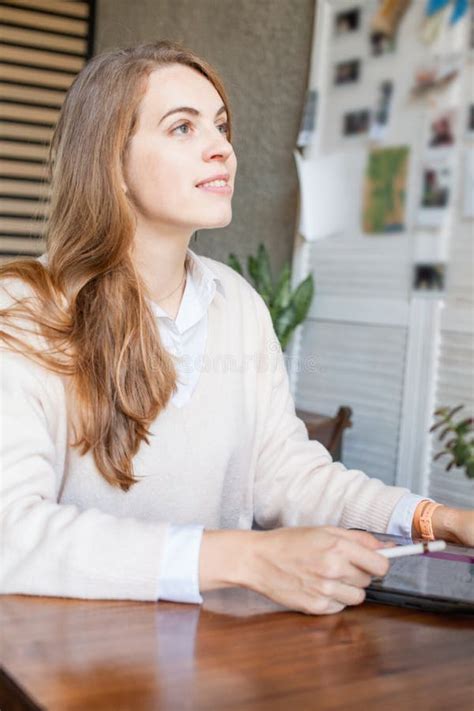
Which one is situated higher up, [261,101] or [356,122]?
[261,101]

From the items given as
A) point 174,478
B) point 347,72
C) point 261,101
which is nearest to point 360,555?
point 174,478

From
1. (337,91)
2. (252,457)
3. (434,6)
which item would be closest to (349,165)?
(337,91)

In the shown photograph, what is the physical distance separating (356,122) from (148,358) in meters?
2.01

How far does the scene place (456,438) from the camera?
265 cm

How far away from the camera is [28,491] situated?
1147 mm

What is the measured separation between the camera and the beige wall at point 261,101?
11.5 feet

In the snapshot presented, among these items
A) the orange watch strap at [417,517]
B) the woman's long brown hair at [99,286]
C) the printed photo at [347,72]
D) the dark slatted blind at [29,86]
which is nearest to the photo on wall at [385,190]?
the printed photo at [347,72]

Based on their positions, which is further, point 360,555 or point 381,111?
point 381,111

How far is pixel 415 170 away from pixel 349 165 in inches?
12.1

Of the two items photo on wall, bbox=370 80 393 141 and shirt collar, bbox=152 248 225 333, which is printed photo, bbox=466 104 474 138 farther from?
shirt collar, bbox=152 248 225 333

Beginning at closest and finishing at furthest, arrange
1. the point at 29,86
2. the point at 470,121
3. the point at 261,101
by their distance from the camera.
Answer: the point at 470,121 → the point at 261,101 → the point at 29,86

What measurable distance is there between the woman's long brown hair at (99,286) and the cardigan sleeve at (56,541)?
0.14m

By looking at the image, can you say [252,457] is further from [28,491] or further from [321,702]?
[321,702]

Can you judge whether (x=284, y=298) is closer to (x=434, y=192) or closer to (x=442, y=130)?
(x=434, y=192)
